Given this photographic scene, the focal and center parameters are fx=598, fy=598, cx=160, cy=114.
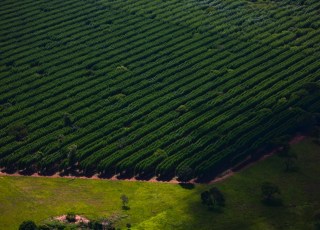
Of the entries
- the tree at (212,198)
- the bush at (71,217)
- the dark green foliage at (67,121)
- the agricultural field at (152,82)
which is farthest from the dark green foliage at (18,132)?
the tree at (212,198)

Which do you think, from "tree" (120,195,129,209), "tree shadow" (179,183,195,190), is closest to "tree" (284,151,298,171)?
"tree shadow" (179,183,195,190)

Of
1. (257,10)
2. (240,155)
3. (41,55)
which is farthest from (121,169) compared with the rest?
(257,10)

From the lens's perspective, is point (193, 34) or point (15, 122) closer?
point (15, 122)

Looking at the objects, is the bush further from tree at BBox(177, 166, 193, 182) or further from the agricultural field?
tree at BBox(177, 166, 193, 182)

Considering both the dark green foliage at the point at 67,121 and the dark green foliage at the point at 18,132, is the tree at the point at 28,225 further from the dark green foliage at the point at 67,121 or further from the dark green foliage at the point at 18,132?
the dark green foliage at the point at 67,121

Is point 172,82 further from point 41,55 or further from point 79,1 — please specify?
point 79,1

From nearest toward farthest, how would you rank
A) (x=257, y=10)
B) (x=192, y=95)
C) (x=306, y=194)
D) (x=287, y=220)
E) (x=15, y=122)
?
(x=287, y=220)
(x=306, y=194)
(x=15, y=122)
(x=192, y=95)
(x=257, y=10)
